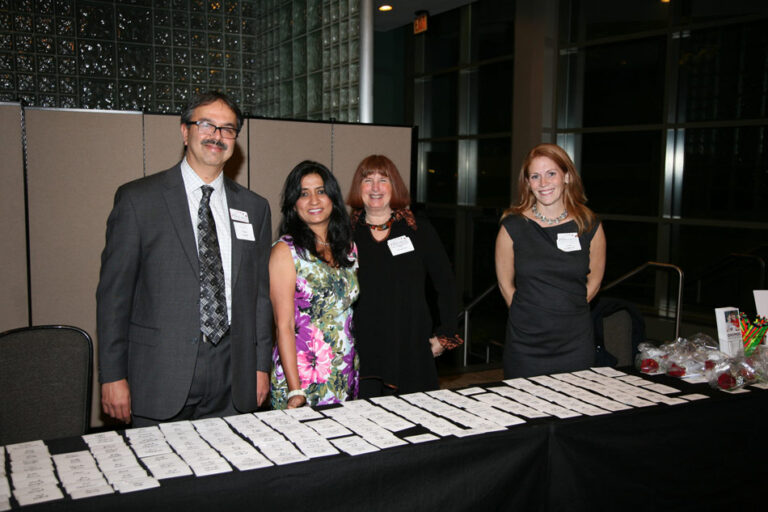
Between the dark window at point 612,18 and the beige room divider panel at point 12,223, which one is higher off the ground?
the dark window at point 612,18

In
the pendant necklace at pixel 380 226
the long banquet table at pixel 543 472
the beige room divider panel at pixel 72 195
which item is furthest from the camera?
the beige room divider panel at pixel 72 195

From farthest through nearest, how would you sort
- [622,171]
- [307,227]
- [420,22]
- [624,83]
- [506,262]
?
[420,22]
[622,171]
[624,83]
[506,262]
[307,227]

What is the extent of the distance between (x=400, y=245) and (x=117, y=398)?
1240 mm

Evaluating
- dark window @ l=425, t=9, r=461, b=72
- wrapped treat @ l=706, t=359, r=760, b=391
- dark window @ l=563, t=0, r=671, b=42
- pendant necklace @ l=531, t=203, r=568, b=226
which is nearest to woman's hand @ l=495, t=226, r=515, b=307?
pendant necklace @ l=531, t=203, r=568, b=226

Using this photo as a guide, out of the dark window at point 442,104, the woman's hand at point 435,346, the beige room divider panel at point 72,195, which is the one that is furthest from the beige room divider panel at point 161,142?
the dark window at point 442,104

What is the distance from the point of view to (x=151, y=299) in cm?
201

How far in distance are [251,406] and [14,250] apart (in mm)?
2202

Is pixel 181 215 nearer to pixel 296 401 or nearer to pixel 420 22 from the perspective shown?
pixel 296 401

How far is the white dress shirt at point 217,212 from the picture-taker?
2117 mm

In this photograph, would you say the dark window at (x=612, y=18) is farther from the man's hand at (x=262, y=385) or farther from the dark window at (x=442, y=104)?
the man's hand at (x=262, y=385)

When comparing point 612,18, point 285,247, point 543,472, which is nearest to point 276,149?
point 285,247

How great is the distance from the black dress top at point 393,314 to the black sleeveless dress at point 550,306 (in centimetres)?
40

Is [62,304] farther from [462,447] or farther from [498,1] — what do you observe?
[498,1]

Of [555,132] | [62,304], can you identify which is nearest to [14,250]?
[62,304]
